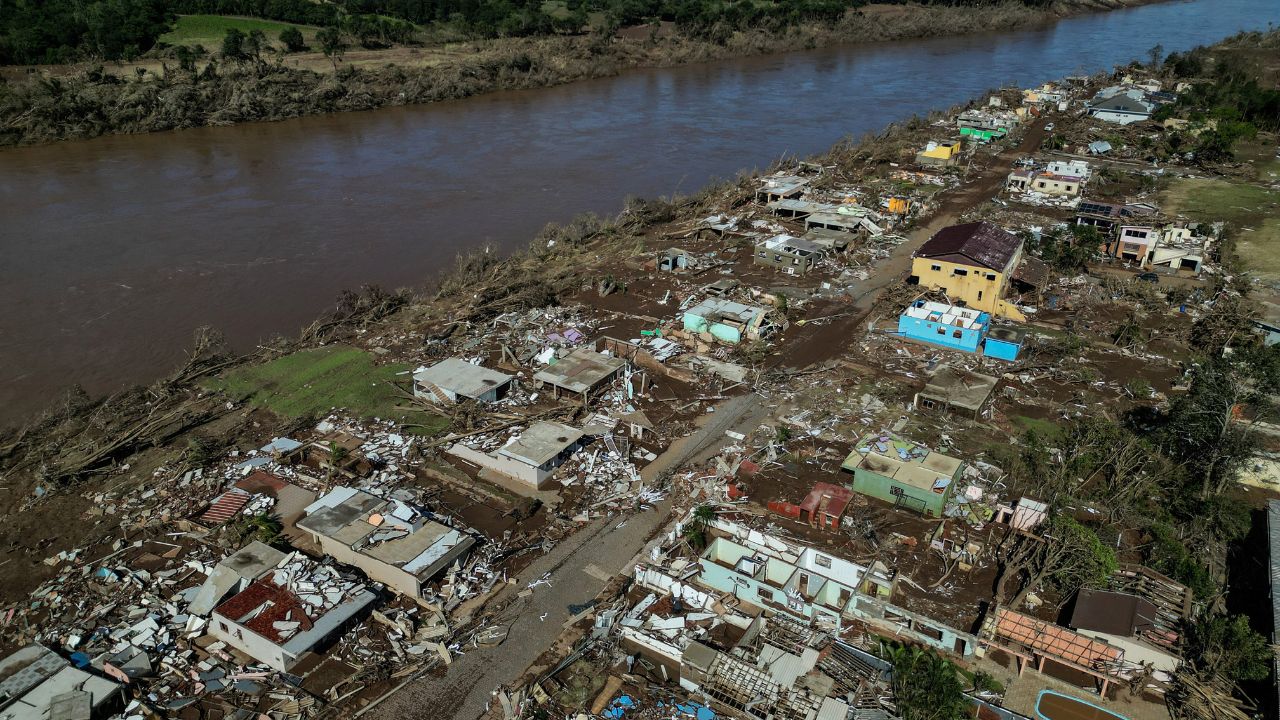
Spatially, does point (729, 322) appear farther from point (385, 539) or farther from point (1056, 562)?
point (385, 539)

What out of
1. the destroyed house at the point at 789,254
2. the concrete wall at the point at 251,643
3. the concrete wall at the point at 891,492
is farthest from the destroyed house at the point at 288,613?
the destroyed house at the point at 789,254

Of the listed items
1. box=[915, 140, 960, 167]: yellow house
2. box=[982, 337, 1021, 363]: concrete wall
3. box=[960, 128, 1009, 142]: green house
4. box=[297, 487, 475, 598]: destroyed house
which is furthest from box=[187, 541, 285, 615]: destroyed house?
box=[960, 128, 1009, 142]: green house

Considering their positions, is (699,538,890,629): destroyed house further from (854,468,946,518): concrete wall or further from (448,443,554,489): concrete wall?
(448,443,554,489): concrete wall

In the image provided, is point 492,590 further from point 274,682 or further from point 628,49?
point 628,49

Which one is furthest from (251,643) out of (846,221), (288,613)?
(846,221)

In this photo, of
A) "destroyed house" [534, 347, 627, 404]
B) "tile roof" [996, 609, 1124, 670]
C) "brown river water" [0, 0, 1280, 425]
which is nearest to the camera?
"tile roof" [996, 609, 1124, 670]

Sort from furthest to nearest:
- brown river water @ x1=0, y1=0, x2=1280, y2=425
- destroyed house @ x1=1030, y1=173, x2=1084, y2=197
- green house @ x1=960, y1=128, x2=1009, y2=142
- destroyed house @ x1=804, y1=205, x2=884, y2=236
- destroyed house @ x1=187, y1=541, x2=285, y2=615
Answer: green house @ x1=960, y1=128, x2=1009, y2=142 → destroyed house @ x1=1030, y1=173, x2=1084, y2=197 → destroyed house @ x1=804, y1=205, x2=884, y2=236 → brown river water @ x1=0, y1=0, x2=1280, y2=425 → destroyed house @ x1=187, y1=541, x2=285, y2=615
